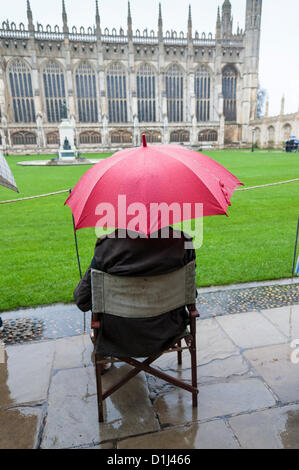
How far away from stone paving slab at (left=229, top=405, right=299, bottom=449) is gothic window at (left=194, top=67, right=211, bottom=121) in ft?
178

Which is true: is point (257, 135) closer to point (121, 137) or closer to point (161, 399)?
point (121, 137)

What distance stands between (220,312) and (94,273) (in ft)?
6.86

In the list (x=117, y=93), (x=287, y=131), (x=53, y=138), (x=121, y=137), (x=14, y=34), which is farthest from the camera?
(x=117, y=93)

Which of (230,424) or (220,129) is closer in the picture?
(230,424)

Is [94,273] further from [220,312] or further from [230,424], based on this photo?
[220,312]

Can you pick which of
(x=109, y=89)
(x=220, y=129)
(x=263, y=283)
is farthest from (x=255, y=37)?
(x=263, y=283)

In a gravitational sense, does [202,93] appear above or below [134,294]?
above

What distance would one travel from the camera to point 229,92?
170 feet

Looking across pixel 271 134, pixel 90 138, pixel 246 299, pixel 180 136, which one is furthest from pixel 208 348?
pixel 180 136

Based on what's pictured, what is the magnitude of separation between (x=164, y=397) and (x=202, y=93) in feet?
181

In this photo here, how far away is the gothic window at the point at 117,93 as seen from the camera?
158ft

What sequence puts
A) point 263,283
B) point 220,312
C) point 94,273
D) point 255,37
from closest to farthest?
1. point 94,273
2. point 220,312
3. point 263,283
4. point 255,37

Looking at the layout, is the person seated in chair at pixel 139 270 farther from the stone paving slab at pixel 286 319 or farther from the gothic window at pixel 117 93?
the gothic window at pixel 117 93
